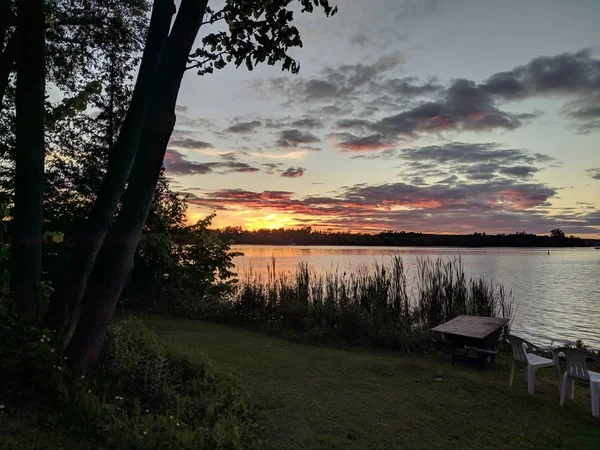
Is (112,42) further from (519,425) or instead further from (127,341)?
(519,425)

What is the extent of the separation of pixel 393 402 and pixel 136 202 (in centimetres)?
347

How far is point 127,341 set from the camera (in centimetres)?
433

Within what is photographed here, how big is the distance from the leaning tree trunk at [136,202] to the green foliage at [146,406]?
1.12 ft

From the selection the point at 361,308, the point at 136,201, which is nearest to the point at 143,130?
the point at 136,201

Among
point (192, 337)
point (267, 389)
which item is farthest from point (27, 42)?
point (192, 337)

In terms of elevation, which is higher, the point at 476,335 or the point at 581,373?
the point at 476,335

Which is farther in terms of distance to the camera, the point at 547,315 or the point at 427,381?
the point at 547,315

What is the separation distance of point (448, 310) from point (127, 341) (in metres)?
7.42

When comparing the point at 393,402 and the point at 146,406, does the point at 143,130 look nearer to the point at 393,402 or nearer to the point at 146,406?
the point at 146,406

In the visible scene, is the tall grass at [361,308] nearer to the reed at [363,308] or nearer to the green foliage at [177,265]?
the reed at [363,308]

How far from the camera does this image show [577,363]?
4.96 metres

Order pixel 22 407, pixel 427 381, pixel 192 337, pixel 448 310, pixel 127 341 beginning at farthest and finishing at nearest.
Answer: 1. pixel 448 310
2. pixel 192 337
3. pixel 427 381
4. pixel 127 341
5. pixel 22 407

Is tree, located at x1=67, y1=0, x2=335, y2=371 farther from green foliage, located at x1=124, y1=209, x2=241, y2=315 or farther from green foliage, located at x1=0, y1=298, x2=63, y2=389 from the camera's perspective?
green foliage, located at x1=124, y1=209, x2=241, y2=315

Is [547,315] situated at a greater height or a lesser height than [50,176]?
lesser
